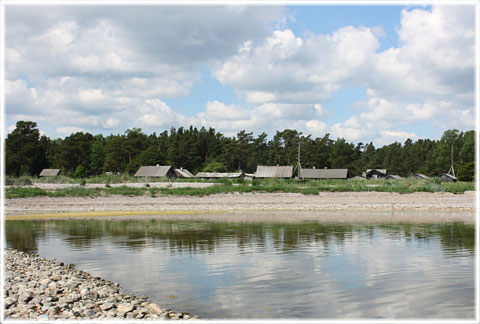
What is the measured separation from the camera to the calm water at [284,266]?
34.1ft

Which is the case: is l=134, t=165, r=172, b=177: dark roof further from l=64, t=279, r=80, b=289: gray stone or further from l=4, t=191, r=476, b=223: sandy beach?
l=64, t=279, r=80, b=289: gray stone

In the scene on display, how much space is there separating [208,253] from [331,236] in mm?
7474

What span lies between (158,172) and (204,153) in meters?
34.0

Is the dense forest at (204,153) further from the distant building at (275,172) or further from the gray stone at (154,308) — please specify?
the gray stone at (154,308)

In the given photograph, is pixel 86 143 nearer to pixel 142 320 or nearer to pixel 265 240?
pixel 265 240

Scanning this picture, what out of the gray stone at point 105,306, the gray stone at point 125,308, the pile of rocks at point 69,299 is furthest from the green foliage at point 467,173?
the gray stone at point 105,306

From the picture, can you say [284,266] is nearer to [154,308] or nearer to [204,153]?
[154,308]

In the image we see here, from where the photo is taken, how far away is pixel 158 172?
81812 millimetres

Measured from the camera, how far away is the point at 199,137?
11406cm

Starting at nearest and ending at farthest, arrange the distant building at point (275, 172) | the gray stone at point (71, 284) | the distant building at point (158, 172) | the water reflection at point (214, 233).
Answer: the gray stone at point (71, 284) → the water reflection at point (214, 233) → the distant building at point (158, 172) → the distant building at point (275, 172)

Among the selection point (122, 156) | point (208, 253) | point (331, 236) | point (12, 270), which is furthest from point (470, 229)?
point (122, 156)

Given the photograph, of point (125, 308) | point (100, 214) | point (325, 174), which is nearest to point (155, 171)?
point (325, 174)

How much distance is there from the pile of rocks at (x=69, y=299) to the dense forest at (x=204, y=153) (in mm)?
83352

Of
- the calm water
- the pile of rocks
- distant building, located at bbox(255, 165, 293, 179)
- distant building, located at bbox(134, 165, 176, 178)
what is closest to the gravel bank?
the calm water
